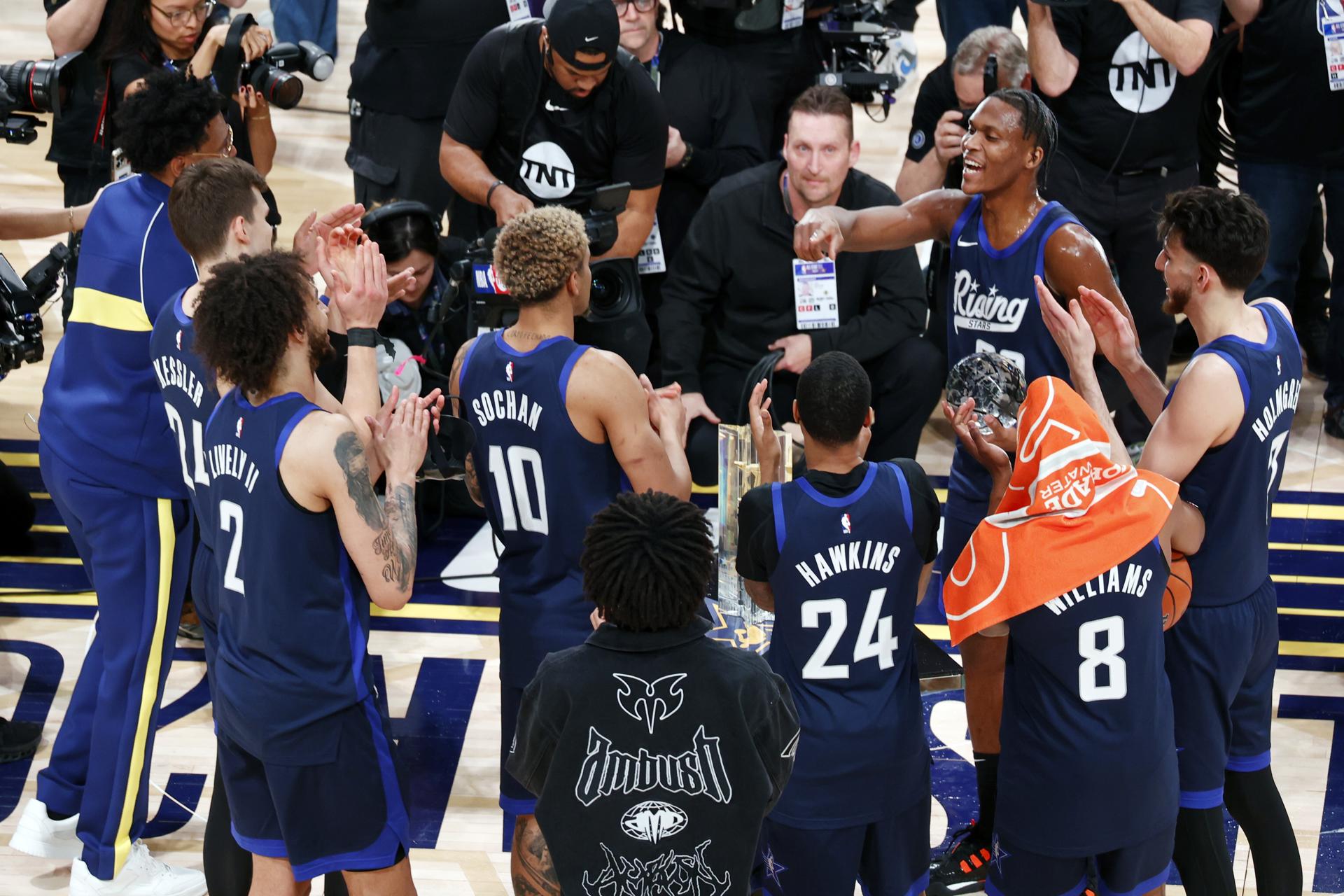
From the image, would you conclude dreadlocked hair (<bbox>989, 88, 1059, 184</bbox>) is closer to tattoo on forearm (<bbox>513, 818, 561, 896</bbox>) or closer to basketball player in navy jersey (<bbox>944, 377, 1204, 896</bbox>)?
basketball player in navy jersey (<bbox>944, 377, 1204, 896</bbox>)

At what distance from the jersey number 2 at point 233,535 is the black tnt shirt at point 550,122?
2.94 m

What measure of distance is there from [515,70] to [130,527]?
2.51 metres

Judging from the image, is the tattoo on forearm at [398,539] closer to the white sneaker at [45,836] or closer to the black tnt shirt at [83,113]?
the white sneaker at [45,836]

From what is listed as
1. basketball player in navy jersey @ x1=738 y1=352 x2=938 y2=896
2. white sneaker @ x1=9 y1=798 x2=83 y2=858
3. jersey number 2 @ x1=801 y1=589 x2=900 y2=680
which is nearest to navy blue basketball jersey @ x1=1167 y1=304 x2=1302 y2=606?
basketball player in navy jersey @ x1=738 y1=352 x2=938 y2=896

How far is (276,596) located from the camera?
3.22m

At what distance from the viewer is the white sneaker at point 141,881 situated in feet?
13.4

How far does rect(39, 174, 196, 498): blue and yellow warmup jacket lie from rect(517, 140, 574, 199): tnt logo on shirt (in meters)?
2.05

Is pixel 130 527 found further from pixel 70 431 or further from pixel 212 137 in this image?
pixel 212 137

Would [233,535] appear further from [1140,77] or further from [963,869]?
[1140,77]

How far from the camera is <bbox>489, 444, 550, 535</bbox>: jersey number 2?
3723 millimetres

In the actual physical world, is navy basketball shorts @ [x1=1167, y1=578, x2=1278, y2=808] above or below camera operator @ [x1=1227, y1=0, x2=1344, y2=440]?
below

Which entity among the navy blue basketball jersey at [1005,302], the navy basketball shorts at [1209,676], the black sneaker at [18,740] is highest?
the navy blue basketball jersey at [1005,302]

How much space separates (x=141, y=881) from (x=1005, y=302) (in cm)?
281

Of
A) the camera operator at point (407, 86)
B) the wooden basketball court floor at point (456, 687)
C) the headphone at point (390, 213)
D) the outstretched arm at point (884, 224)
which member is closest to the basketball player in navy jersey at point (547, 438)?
the wooden basketball court floor at point (456, 687)
